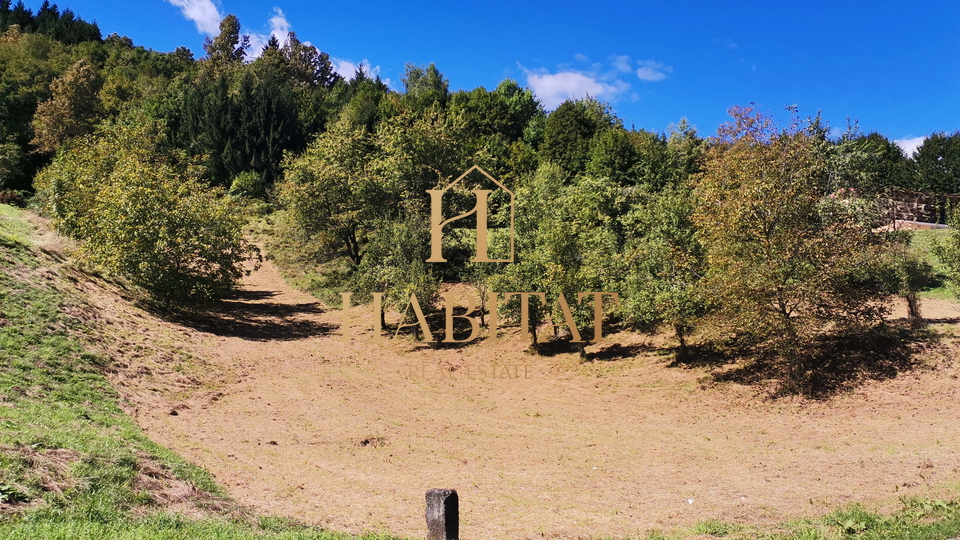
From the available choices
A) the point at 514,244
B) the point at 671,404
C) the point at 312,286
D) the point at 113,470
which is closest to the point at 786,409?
the point at 671,404

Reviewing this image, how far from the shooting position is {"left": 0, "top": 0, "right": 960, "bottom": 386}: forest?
56.1 ft

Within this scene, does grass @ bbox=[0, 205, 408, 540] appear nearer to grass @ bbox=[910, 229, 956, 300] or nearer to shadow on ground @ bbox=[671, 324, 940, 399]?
shadow on ground @ bbox=[671, 324, 940, 399]

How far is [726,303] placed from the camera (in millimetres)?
16906

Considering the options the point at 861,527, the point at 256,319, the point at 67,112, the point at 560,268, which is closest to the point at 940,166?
the point at 560,268

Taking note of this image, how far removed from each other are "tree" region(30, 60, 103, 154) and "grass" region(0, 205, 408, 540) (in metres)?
A: 37.8

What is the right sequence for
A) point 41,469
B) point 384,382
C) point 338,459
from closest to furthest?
point 41,469 → point 338,459 → point 384,382

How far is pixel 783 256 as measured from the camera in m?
16.5

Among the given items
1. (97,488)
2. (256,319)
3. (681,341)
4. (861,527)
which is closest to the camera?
(97,488)

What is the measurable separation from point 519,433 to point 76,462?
1008 centimetres

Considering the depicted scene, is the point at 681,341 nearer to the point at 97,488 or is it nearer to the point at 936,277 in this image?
the point at 936,277

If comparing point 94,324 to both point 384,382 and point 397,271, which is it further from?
point 397,271

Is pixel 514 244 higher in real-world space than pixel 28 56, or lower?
lower

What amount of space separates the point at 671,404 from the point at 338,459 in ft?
34.9

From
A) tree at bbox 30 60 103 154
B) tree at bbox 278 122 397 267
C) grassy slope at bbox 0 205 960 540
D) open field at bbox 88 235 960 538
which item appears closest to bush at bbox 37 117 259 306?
open field at bbox 88 235 960 538
